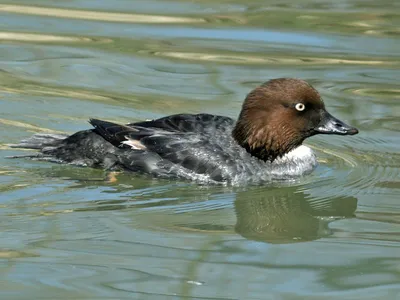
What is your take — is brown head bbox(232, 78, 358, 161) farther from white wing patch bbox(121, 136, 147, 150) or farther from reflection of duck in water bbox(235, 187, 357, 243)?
white wing patch bbox(121, 136, 147, 150)

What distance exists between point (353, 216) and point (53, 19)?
690 cm

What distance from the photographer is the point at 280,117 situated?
31.4 feet

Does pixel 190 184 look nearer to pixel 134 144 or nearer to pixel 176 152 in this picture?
pixel 176 152

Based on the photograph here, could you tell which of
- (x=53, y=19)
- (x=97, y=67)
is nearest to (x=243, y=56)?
(x=97, y=67)

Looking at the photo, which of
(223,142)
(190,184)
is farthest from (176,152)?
(223,142)

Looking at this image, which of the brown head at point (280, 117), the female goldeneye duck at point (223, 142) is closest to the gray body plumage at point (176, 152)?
the female goldeneye duck at point (223, 142)

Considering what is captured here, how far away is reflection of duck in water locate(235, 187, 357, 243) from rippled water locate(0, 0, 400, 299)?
23 mm

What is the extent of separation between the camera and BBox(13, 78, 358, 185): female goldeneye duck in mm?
9461

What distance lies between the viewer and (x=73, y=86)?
39.2 feet

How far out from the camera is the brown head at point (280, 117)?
948cm

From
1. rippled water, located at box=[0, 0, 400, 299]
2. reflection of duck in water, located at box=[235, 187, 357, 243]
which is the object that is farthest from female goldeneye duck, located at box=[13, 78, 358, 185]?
reflection of duck in water, located at box=[235, 187, 357, 243]

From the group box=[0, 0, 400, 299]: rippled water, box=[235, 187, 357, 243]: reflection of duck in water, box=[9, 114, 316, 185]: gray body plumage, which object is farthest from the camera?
box=[9, 114, 316, 185]: gray body plumage

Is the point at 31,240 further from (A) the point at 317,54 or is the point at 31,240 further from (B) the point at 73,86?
(A) the point at 317,54

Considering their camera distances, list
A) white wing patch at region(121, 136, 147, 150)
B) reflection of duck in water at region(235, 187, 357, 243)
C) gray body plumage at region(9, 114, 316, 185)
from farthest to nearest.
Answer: white wing patch at region(121, 136, 147, 150)
gray body plumage at region(9, 114, 316, 185)
reflection of duck in water at region(235, 187, 357, 243)
